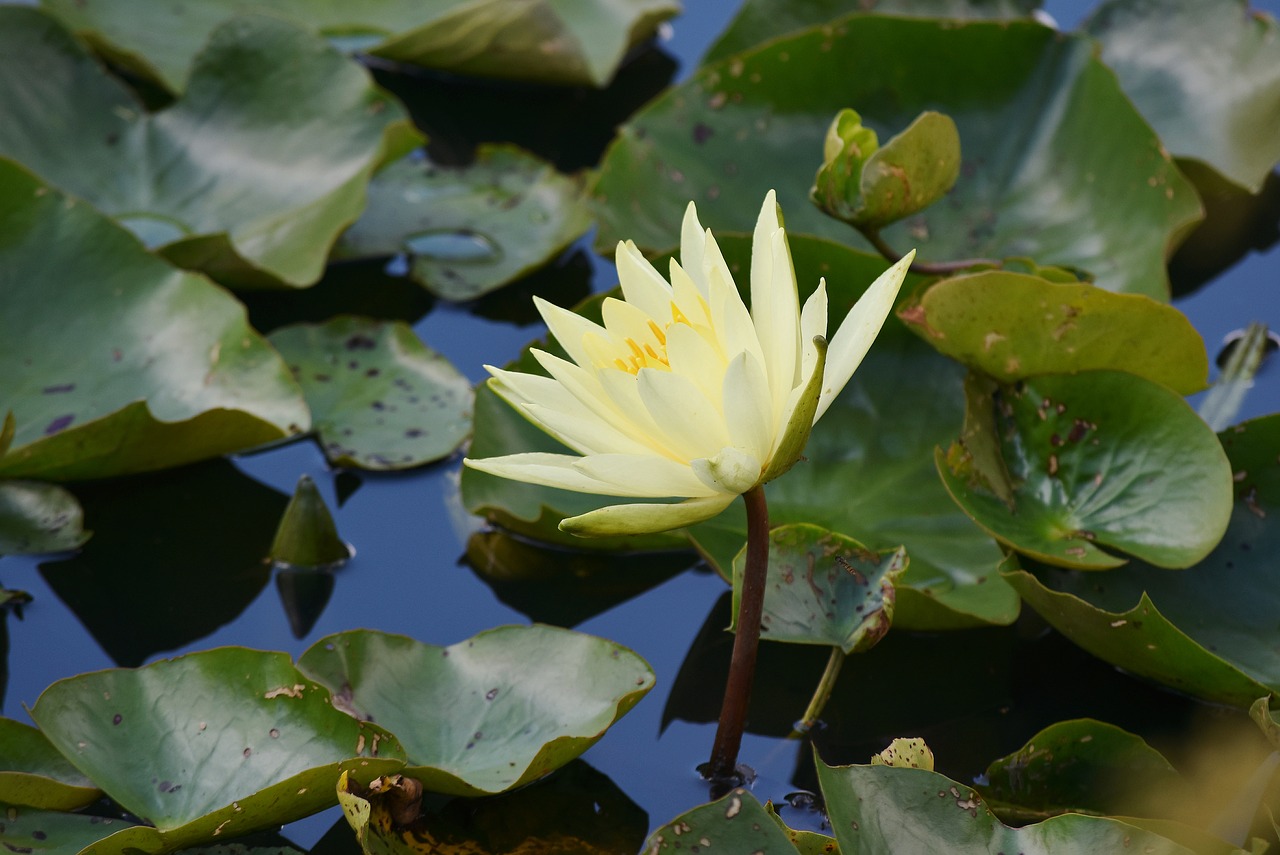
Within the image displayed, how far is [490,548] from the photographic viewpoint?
170 centimetres

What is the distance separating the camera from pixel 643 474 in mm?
1048

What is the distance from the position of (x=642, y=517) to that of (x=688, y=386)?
12 centimetres

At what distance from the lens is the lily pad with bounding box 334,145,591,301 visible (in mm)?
2213

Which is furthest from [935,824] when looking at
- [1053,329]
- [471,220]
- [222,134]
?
[222,134]

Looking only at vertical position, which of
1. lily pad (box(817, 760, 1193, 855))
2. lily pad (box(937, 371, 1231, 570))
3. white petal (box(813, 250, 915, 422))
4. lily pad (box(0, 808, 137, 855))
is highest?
white petal (box(813, 250, 915, 422))

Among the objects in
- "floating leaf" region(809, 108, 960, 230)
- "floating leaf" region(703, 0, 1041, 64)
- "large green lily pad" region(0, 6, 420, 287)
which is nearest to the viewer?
"floating leaf" region(809, 108, 960, 230)

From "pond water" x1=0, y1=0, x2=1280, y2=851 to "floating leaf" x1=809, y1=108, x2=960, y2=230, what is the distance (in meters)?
0.52

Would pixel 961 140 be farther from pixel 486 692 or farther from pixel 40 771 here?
pixel 40 771

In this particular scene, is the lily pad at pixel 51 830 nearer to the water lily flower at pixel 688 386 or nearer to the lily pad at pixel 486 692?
the lily pad at pixel 486 692

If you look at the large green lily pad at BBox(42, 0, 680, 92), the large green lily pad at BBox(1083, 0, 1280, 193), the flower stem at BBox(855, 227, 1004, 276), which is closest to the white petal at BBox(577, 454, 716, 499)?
the flower stem at BBox(855, 227, 1004, 276)

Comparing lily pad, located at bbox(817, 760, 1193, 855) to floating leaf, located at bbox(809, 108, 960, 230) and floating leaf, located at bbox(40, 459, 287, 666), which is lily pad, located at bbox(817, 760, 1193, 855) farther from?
floating leaf, located at bbox(40, 459, 287, 666)

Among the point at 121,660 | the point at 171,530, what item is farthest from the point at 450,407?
the point at 121,660

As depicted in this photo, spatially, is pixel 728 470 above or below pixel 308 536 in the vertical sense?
above

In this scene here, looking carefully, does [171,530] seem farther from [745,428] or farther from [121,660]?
[745,428]
